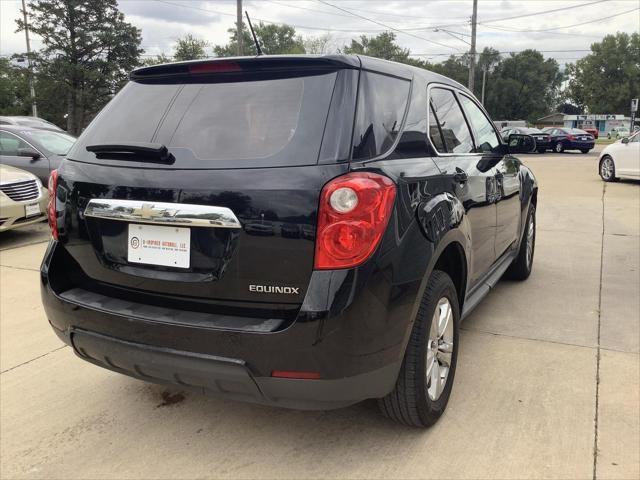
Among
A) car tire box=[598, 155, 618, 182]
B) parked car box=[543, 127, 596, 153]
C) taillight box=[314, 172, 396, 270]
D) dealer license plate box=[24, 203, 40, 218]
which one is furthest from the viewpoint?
parked car box=[543, 127, 596, 153]

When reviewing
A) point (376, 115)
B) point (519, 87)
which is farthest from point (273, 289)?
point (519, 87)

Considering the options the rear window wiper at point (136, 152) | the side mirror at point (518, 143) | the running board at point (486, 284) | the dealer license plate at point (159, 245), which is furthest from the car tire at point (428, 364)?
the side mirror at point (518, 143)

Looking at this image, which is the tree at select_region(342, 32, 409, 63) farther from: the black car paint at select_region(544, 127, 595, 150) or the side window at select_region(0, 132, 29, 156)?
the side window at select_region(0, 132, 29, 156)

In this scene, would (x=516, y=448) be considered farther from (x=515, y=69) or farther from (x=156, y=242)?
(x=515, y=69)

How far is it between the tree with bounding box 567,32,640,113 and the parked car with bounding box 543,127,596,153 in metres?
70.6

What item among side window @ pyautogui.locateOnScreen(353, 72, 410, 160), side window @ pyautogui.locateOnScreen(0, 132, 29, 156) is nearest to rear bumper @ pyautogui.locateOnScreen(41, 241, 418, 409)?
side window @ pyautogui.locateOnScreen(353, 72, 410, 160)

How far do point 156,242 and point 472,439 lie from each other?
170 centimetres

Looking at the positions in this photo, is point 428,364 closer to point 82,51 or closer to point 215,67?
point 215,67

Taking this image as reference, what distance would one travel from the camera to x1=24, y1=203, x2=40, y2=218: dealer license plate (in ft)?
23.1

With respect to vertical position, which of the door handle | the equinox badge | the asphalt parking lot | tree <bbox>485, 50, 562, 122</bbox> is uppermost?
tree <bbox>485, 50, 562, 122</bbox>

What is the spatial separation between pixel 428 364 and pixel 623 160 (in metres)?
12.6

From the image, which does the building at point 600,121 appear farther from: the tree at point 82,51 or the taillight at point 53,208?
the taillight at point 53,208

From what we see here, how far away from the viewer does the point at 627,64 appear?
298 feet

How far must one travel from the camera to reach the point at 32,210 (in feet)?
23.4
